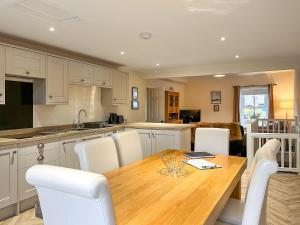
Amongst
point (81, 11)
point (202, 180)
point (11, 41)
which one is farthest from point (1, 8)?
point (202, 180)

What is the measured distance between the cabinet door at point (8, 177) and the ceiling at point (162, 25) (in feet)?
4.90

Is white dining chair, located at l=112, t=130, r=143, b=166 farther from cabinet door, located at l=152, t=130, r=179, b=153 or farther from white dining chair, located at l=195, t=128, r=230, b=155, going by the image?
cabinet door, located at l=152, t=130, r=179, b=153

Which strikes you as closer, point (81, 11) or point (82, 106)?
point (81, 11)

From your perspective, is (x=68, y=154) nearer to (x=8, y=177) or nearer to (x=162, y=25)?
(x=8, y=177)

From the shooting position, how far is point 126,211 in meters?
1.24

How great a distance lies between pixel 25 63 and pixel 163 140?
2640 millimetres

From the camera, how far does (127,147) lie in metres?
2.58

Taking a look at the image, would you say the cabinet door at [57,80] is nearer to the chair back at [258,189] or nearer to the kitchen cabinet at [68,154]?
the kitchen cabinet at [68,154]

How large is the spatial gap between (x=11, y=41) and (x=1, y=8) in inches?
45.4

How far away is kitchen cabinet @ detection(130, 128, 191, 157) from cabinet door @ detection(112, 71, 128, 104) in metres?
0.89

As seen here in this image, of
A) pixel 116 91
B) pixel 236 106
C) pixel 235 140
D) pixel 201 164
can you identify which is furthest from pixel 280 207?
pixel 236 106

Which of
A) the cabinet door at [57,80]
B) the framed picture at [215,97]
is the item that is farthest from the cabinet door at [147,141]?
the framed picture at [215,97]

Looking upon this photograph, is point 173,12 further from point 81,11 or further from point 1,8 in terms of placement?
point 1,8

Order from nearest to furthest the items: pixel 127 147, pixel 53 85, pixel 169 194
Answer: pixel 169 194 → pixel 127 147 → pixel 53 85
